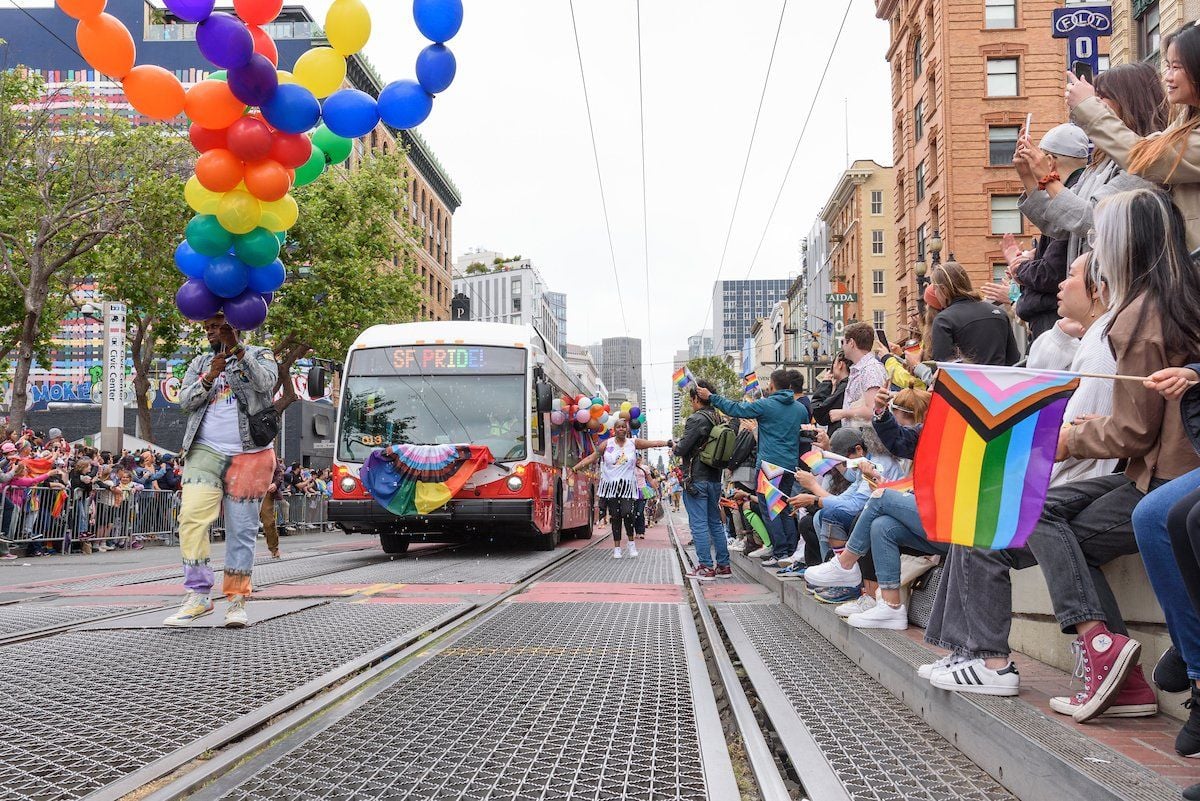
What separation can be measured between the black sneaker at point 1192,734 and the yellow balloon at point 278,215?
6.14 meters

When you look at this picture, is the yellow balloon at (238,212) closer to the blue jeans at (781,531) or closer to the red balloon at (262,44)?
the red balloon at (262,44)

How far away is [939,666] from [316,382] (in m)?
9.43

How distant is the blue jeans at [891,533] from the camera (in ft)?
17.0

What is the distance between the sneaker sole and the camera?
327 centimetres

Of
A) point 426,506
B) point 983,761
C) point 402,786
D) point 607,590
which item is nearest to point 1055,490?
point 983,761

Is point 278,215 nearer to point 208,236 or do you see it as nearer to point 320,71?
point 208,236

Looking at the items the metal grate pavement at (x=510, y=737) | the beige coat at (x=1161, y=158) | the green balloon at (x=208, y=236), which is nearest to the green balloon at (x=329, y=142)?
the green balloon at (x=208, y=236)

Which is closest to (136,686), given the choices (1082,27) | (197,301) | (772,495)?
(197,301)

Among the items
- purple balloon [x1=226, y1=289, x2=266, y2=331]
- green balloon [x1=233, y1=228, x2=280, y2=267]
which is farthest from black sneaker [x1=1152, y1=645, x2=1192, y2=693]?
green balloon [x1=233, y1=228, x2=280, y2=267]

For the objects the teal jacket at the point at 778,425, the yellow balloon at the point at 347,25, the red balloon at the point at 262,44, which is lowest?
the teal jacket at the point at 778,425

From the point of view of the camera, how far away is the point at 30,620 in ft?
22.0

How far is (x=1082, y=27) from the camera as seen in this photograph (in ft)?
46.8

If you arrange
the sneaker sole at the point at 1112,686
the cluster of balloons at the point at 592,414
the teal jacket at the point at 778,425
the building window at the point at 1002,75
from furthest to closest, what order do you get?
the building window at the point at 1002,75 → the cluster of balloons at the point at 592,414 → the teal jacket at the point at 778,425 → the sneaker sole at the point at 1112,686

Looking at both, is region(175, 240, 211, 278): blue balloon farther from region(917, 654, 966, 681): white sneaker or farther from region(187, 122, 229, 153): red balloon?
region(917, 654, 966, 681): white sneaker
